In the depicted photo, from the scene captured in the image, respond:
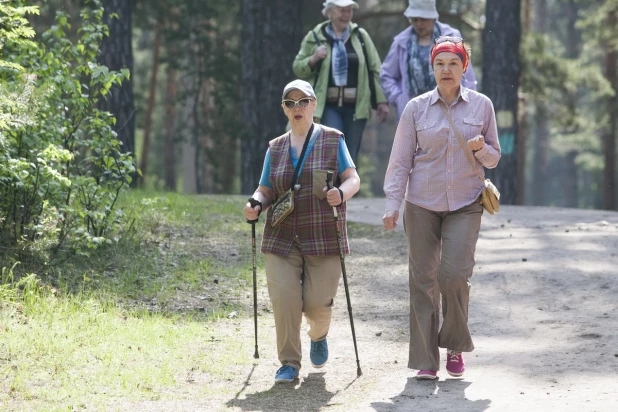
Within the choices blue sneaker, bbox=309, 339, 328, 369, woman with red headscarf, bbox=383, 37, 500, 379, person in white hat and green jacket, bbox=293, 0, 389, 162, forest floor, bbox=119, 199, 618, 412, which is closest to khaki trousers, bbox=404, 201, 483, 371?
woman with red headscarf, bbox=383, 37, 500, 379

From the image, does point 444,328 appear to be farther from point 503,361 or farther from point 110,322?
point 110,322

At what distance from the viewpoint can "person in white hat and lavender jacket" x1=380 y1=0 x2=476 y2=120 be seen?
10.6 metres

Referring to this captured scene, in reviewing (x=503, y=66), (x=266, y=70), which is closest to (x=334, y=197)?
(x=503, y=66)

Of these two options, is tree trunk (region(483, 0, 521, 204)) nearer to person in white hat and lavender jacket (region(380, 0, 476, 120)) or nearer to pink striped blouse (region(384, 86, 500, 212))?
person in white hat and lavender jacket (region(380, 0, 476, 120))

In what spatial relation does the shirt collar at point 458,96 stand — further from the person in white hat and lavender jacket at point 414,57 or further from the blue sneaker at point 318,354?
the person in white hat and lavender jacket at point 414,57

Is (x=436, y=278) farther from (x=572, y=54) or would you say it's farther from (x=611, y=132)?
(x=572, y=54)

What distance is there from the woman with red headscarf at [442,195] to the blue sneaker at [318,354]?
624mm

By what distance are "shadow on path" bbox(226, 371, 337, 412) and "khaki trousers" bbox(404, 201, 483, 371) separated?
64cm

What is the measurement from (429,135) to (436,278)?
92cm

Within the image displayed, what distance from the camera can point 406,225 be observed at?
654 cm

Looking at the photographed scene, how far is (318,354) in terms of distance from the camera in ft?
22.1

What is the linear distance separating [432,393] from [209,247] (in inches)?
193

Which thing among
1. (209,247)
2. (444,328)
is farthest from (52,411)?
(209,247)

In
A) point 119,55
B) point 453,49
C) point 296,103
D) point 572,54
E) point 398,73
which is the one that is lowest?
point 296,103
